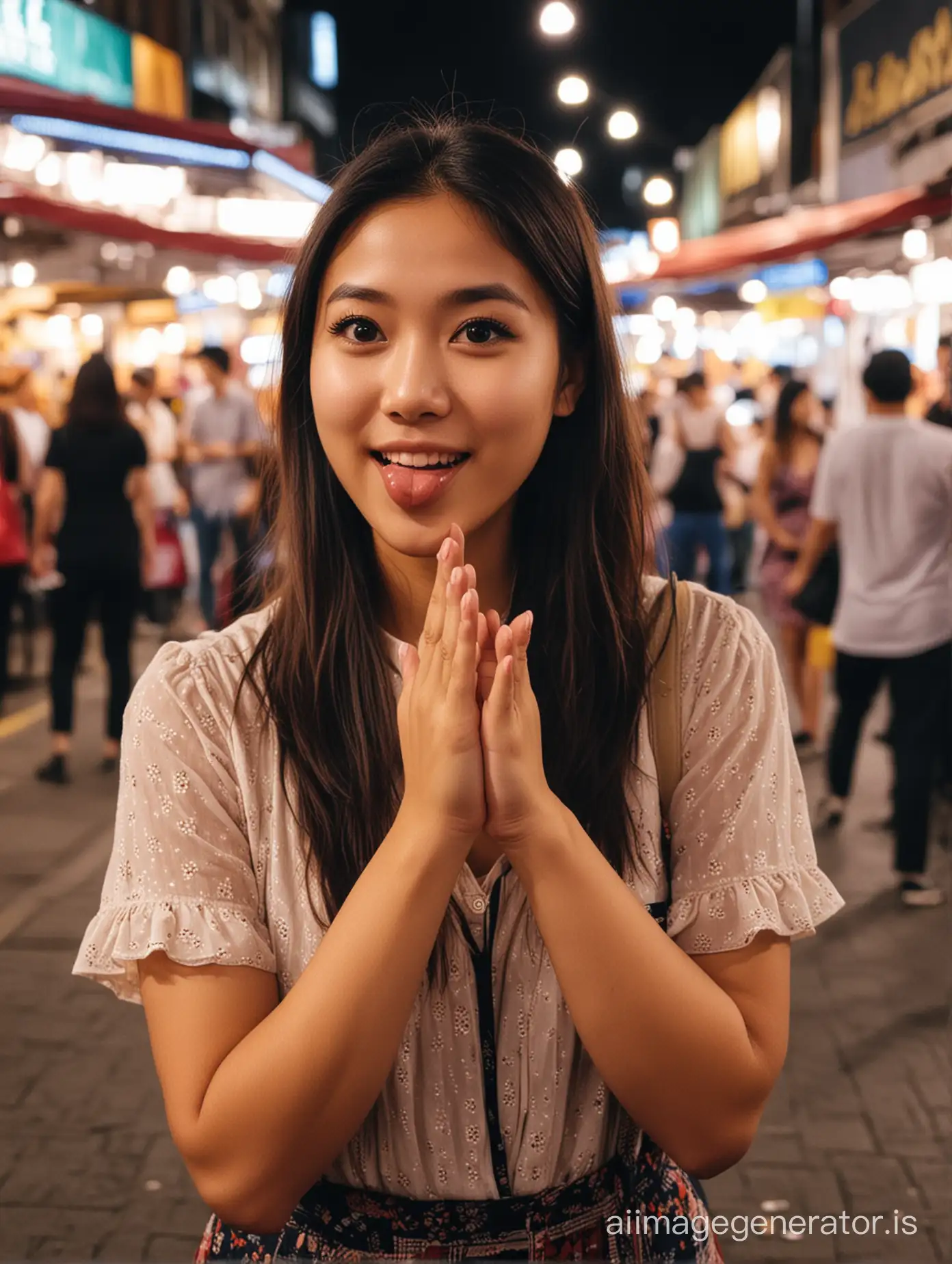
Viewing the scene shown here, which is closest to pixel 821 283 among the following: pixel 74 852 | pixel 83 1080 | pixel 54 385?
pixel 54 385

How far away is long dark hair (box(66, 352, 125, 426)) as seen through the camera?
632 cm

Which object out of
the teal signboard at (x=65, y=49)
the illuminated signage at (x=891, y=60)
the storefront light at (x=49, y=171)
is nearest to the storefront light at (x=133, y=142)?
the storefront light at (x=49, y=171)

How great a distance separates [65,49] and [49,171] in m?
6.31

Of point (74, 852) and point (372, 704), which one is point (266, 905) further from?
point (74, 852)

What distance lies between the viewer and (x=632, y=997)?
1277mm

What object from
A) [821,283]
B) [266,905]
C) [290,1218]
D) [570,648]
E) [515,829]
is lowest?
[290,1218]

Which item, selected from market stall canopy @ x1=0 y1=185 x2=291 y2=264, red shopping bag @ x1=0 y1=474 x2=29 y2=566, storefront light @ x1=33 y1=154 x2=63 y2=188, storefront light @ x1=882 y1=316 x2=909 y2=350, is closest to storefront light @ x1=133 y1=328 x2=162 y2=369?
market stall canopy @ x1=0 y1=185 x2=291 y2=264

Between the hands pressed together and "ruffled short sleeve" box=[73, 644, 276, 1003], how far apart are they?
253 mm

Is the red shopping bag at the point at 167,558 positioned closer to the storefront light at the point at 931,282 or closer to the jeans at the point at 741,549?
the jeans at the point at 741,549

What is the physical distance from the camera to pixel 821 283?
39.9 feet

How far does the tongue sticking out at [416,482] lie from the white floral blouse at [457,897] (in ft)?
1.03

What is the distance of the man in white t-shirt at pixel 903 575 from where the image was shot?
4.94 metres

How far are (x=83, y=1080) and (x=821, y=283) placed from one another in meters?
10.6

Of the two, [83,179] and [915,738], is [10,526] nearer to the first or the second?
[83,179]
